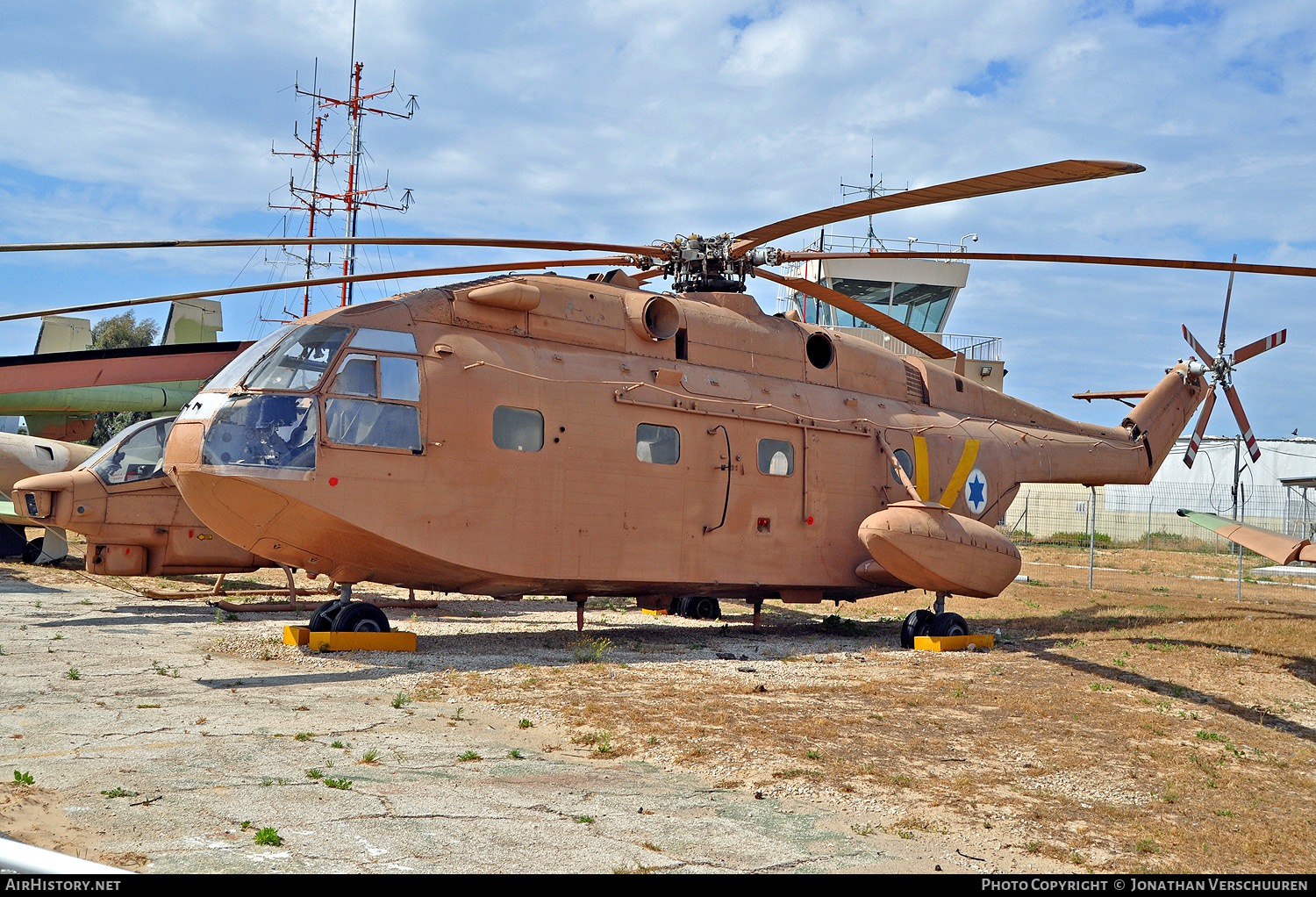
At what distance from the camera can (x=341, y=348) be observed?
9.98 m

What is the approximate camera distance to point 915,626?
13445 millimetres

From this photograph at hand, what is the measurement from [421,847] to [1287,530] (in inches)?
1669

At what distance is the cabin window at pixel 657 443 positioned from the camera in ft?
38.6

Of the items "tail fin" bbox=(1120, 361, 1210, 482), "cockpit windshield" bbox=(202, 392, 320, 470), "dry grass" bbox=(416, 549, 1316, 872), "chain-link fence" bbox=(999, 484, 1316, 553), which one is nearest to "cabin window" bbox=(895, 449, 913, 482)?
"dry grass" bbox=(416, 549, 1316, 872)

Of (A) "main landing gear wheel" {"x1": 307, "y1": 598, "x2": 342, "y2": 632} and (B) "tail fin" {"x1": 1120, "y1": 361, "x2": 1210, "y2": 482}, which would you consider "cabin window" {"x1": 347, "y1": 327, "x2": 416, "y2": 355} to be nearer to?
(A) "main landing gear wheel" {"x1": 307, "y1": 598, "x2": 342, "y2": 632}

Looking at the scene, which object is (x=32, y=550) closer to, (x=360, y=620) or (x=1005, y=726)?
(x=360, y=620)

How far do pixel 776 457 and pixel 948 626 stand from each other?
3.29m

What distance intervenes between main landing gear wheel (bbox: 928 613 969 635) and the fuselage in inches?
34.7

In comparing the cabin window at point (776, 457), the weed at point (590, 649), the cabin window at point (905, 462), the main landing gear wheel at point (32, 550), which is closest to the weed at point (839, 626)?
the cabin window at point (905, 462)

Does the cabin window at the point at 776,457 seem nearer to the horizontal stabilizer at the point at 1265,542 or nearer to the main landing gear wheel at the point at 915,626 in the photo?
the main landing gear wheel at the point at 915,626

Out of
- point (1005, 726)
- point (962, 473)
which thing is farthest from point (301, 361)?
point (962, 473)

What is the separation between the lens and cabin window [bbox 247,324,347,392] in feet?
31.7

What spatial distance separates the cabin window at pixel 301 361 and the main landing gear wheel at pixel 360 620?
259 centimetres
